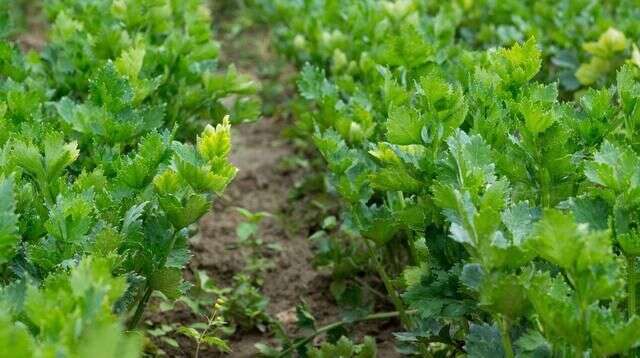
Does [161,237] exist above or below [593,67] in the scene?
below

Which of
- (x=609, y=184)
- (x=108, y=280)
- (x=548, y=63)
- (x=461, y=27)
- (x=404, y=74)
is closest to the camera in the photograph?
(x=108, y=280)

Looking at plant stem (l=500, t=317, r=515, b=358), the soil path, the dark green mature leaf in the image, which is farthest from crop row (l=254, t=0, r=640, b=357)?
the dark green mature leaf

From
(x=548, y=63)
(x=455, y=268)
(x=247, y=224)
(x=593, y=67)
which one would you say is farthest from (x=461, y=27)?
(x=455, y=268)

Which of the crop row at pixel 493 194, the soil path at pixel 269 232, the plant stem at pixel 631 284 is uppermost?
the soil path at pixel 269 232

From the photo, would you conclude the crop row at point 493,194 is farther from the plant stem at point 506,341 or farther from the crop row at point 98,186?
the crop row at point 98,186

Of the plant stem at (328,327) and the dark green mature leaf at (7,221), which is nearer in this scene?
the dark green mature leaf at (7,221)

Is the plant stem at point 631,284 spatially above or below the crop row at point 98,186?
below

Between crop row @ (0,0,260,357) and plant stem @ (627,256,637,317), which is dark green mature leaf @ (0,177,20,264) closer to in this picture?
crop row @ (0,0,260,357)

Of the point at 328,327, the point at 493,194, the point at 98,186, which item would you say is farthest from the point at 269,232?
the point at 493,194

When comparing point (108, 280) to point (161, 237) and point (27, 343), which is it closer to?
point (27, 343)

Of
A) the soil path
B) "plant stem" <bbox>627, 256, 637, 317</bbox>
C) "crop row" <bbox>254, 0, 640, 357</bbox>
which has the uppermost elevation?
the soil path

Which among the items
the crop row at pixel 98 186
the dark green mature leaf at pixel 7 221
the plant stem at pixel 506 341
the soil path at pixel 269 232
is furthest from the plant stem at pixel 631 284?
the soil path at pixel 269 232
